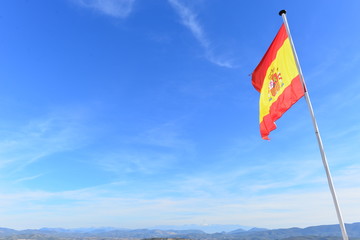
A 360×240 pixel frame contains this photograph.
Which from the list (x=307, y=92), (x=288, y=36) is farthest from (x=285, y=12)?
(x=307, y=92)

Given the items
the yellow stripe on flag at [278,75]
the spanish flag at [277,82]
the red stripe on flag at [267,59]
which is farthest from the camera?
the red stripe on flag at [267,59]

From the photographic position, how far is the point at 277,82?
80.3ft

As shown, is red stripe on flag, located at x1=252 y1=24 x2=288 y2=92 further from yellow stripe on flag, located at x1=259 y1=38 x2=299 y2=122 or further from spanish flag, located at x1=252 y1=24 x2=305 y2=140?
yellow stripe on flag, located at x1=259 y1=38 x2=299 y2=122

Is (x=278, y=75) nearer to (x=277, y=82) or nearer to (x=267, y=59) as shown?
(x=277, y=82)

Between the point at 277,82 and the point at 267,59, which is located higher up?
the point at 267,59

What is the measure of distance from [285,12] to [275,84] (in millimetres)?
6008

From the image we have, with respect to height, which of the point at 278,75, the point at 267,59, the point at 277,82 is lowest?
the point at 277,82

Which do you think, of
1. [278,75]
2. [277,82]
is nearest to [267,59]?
[278,75]

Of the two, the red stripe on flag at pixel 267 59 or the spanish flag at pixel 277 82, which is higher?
the red stripe on flag at pixel 267 59

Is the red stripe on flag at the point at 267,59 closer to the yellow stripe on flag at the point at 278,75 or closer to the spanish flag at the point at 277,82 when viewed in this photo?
the spanish flag at the point at 277,82

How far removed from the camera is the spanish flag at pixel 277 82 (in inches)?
881

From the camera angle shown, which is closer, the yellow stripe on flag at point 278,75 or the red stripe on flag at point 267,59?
the yellow stripe on flag at point 278,75

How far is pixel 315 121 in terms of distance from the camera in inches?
776

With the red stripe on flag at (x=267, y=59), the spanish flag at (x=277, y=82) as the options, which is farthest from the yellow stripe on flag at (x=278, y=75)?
the red stripe on flag at (x=267, y=59)
